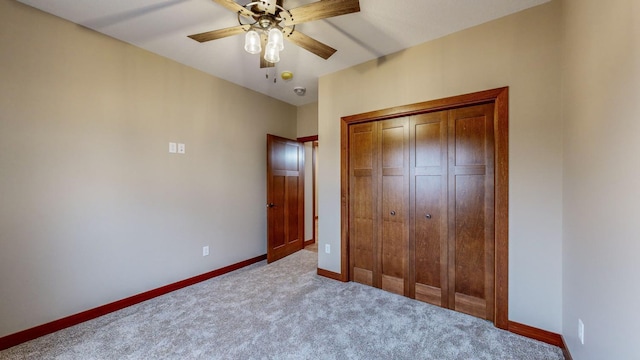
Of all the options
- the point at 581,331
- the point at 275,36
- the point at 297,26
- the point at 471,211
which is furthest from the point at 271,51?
the point at 581,331

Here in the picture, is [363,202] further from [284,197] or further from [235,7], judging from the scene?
[235,7]

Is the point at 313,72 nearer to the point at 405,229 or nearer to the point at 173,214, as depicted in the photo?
the point at 405,229

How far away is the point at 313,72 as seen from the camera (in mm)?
3186

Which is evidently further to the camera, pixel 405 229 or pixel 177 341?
pixel 405 229

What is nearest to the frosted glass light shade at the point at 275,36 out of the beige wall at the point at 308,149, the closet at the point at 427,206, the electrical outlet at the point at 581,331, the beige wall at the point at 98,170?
the closet at the point at 427,206

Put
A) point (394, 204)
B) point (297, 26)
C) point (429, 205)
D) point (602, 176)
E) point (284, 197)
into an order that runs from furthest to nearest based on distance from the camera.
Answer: point (284, 197), point (394, 204), point (429, 205), point (297, 26), point (602, 176)

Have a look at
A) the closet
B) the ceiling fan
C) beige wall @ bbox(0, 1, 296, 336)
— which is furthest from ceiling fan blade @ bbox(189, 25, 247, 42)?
the closet

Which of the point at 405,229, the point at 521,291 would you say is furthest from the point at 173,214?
the point at 521,291

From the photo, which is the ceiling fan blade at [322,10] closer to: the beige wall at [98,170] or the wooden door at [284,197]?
the beige wall at [98,170]

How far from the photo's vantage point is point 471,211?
7.49 feet

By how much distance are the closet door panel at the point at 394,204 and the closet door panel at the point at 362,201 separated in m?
0.11

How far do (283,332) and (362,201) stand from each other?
1610mm

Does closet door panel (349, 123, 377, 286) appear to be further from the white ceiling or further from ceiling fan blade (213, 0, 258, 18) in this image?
ceiling fan blade (213, 0, 258, 18)

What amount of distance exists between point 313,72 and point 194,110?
159 centimetres
